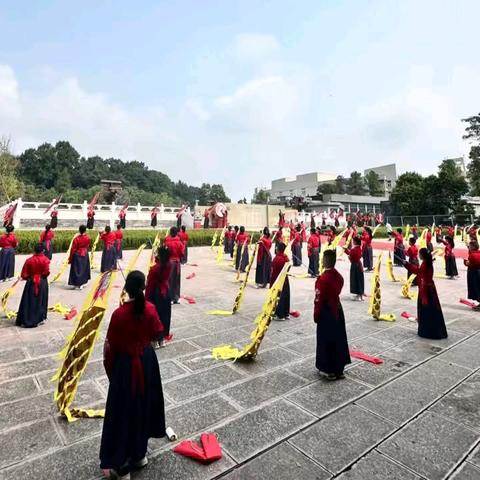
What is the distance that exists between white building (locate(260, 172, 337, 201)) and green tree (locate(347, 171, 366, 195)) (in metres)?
10.3

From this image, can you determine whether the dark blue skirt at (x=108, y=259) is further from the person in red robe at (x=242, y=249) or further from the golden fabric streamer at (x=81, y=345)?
the golden fabric streamer at (x=81, y=345)

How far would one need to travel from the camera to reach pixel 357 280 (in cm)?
927

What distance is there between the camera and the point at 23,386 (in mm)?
3977

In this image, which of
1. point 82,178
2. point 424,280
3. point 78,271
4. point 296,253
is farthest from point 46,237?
point 82,178

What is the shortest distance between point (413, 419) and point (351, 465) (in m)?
1.07

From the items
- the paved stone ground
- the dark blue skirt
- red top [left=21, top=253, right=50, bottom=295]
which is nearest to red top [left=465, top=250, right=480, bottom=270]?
the paved stone ground

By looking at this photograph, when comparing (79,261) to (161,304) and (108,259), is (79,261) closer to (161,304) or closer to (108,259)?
(108,259)

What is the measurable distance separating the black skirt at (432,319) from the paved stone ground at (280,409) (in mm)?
175

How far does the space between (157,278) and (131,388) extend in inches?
113

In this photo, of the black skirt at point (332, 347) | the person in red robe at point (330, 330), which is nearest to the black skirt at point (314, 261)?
the person in red robe at point (330, 330)

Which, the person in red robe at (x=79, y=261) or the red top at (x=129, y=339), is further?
the person in red robe at (x=79, y=261)

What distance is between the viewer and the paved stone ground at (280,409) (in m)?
2.72

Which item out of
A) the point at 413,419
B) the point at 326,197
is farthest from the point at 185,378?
the point at 326,197

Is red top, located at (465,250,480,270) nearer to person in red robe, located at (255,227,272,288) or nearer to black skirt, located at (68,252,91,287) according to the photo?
person in red robe, located at (255,227,272,288)
